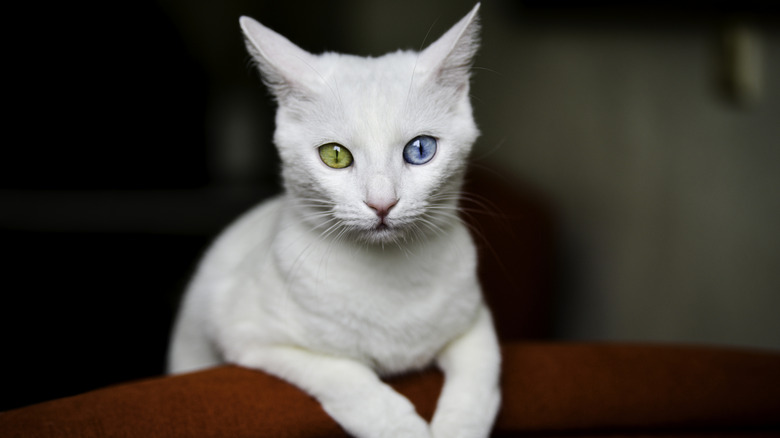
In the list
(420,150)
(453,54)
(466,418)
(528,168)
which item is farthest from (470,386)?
(528,168)

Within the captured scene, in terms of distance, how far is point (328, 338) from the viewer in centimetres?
111

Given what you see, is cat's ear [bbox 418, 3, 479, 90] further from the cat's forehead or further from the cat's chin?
the cat's chin

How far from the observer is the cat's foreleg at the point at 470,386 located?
3.31 feet

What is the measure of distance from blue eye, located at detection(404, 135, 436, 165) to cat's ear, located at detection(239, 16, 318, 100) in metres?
0.20

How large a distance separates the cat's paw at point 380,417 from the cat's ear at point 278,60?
51cm

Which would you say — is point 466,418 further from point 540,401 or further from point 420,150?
point 420,150

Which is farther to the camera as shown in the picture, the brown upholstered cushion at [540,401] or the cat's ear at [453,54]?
the cat's ear at [453,54]

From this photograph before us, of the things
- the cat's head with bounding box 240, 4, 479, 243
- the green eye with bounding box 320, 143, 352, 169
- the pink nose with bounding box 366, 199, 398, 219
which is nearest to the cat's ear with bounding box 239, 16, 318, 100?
the cat's head with bounding box 240, 4, 479, 243

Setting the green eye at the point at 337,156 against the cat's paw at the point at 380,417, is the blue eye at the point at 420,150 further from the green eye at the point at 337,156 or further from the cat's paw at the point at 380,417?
the cat's paw at the point at 380,417

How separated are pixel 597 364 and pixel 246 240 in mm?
763

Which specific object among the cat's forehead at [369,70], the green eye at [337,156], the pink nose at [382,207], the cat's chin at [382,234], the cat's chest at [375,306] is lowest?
the cat's chest at [375,306]

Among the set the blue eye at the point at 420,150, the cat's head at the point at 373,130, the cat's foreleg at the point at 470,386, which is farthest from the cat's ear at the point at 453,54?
the cat's foreleg at the point at 470,386

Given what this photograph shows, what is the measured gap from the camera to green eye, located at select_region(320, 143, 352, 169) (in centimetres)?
102

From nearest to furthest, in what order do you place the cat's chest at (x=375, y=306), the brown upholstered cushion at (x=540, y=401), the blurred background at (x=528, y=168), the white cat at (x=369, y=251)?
the brown upholstered cushion at (x=540, y=401) → the white cat at (x=369, y=251) → the cat's chest at (x=375, y=306) → the blurred background at (x=528, y=168)
